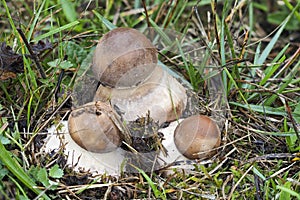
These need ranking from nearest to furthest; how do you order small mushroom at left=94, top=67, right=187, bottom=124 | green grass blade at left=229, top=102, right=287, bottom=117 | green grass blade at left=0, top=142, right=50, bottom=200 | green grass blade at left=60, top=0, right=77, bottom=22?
green grass blade at left=0, top=142, right=50, bottom=200 → small mushroom at left=94, top=67, right=187, bottom=124 → green grass blade at left=229, top=102, right=287, bottom=117 → green grass blade at left=60, top=0, right=77, bottom=22

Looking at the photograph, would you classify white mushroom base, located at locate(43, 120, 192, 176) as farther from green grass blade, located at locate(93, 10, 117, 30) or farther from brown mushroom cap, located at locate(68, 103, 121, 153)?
green grass blade, located at locate(93, 10, 117, 30)

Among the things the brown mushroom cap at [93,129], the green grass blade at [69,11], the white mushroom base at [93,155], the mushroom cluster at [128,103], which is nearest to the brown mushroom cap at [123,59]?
the mushroom cluster at [128,103]

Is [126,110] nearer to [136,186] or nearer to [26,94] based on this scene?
[136,186]

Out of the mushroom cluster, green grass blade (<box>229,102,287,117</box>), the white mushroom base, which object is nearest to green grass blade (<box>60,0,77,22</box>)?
the mushroom cluster

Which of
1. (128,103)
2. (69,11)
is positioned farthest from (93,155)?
(69,11)

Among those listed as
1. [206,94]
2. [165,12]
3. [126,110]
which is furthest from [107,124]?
[165,12]

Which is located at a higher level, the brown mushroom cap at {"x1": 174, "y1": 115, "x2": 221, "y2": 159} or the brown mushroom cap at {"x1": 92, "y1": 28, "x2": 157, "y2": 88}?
the brown mushroom cap at {"x1": 92, "y1": 28, "x2": 157, "y2": 88}
